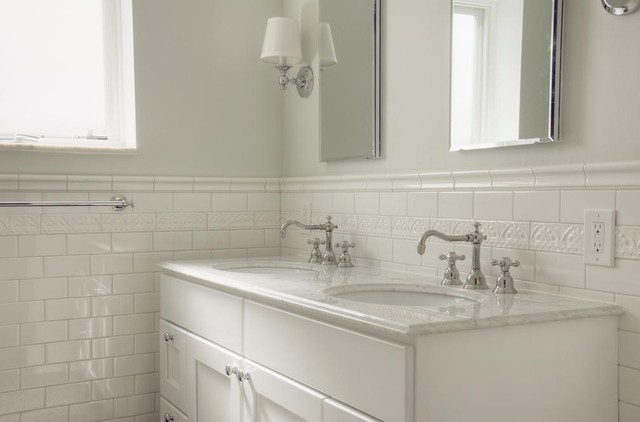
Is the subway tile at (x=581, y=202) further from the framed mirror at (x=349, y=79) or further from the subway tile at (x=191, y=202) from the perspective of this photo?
the subway tile at (x=191, y=202)

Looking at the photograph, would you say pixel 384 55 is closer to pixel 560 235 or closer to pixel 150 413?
pixel 560 235

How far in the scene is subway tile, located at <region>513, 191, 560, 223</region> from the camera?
5.72 ft

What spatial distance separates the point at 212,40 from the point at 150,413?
1.64 meters

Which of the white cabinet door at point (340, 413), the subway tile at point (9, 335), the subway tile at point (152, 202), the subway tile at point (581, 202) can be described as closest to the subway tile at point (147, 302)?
the subway tile at point (152, 202)

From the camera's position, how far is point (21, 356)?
264 centimetres

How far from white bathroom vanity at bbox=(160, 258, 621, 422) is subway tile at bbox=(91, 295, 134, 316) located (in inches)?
33.3

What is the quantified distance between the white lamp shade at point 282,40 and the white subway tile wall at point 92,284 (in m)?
0.61

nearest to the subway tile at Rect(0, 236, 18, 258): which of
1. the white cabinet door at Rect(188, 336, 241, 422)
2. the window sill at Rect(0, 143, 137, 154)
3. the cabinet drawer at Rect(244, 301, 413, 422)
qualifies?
the window sill at Rect(0, 143, 137, 154)

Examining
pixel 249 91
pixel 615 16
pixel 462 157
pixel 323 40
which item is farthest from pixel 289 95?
pixel 615 16

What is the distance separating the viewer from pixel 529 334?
1461 millimetres

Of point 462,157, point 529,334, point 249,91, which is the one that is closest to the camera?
point 529,334

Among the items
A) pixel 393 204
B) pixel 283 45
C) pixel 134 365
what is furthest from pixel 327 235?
pixel 134 365

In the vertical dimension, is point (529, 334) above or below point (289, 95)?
below

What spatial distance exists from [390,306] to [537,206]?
534mm
